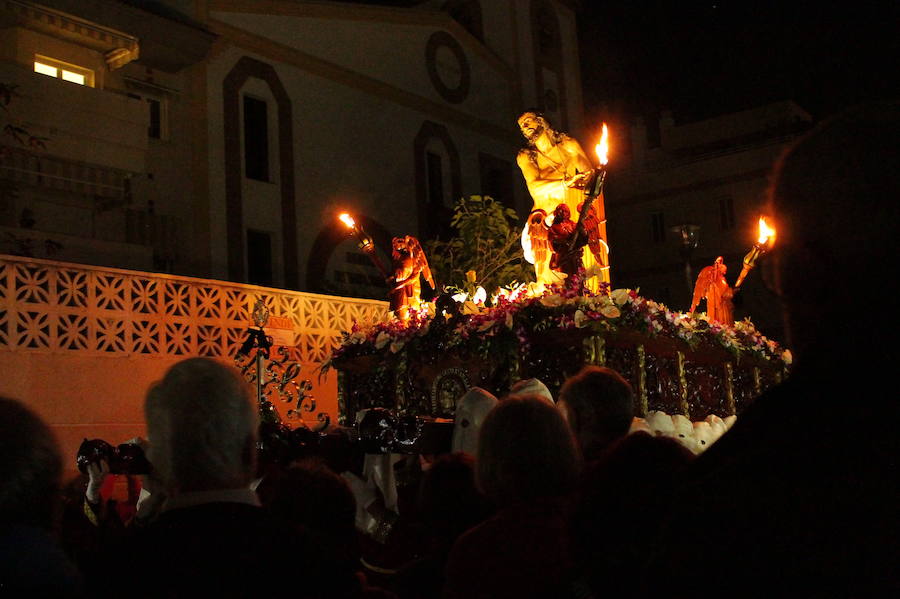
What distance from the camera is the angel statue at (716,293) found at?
1132cm

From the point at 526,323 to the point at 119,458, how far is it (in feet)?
13.5

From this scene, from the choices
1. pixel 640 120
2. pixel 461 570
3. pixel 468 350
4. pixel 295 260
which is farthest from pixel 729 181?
pixel 461 570

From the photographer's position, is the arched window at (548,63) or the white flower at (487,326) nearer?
the white flower at (487,326)

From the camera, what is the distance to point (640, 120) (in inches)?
1264

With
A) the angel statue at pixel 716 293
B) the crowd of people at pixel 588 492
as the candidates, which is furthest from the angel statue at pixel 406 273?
the crowd of people at pixel 588 492

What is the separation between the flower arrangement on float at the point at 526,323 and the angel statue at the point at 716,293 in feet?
4.47

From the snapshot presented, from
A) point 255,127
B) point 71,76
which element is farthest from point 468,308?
point 255,127

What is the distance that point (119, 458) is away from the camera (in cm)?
549

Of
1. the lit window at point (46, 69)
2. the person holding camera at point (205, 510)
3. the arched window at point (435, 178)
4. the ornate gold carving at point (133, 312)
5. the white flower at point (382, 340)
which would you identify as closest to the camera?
the person holding camera at point (205, 510)

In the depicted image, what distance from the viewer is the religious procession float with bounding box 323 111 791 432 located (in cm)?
871

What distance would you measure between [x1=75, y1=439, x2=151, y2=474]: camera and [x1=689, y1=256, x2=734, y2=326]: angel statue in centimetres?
726

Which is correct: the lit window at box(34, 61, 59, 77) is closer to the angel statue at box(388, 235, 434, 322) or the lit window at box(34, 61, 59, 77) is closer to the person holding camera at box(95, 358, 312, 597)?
the angel statue at box(388, 235, 434, 322)

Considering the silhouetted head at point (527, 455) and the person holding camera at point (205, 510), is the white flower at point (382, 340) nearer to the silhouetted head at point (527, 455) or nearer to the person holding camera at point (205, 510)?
the silhouetted head at point (527, 455)

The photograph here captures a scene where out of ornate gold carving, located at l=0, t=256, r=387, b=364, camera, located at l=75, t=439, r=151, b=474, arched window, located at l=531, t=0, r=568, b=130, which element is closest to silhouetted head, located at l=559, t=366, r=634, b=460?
camera, located at l=75, t=439, r=151, b=474
